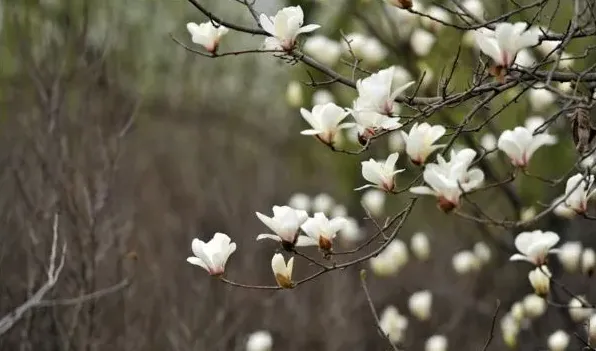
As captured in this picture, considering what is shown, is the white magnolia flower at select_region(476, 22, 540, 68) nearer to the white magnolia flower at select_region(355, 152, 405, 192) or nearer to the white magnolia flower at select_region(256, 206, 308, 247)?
the white magnolia flower at select_region(355, 152, 405, 192)

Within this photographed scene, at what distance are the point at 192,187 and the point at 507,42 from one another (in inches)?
265

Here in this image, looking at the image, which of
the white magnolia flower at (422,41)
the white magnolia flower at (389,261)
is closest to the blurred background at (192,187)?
the white magnolia flower at (422,41)

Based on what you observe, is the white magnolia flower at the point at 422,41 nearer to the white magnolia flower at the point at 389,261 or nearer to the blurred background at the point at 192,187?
the blurred background at the point at 192,187

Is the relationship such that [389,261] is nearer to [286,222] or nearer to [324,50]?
[324,50]

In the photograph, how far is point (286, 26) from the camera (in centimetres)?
210

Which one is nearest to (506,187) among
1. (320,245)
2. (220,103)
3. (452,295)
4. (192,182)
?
(452,295)

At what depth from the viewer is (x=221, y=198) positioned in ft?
23.4

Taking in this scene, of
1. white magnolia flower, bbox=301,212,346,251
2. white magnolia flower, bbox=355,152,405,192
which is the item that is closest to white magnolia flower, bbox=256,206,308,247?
white magnolia flower, bbox=301,212,346,251

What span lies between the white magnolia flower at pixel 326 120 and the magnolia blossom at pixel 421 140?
173 mm

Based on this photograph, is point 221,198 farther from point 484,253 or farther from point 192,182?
point 484,253

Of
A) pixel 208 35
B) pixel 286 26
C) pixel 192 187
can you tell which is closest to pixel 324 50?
pixel 208 35

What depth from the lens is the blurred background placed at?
430 centimetres

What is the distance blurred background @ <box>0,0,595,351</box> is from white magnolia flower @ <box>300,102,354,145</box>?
30cm

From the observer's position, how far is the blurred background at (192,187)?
4.30 m
